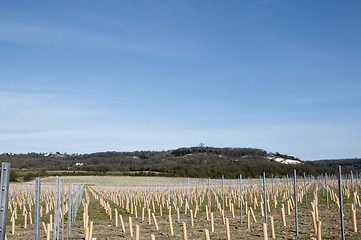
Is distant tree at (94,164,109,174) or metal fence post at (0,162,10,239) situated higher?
metal fence post at (0,162,10,239)

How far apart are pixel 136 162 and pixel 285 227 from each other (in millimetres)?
81421

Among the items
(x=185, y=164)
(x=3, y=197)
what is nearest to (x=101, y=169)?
(x=185, y=164)

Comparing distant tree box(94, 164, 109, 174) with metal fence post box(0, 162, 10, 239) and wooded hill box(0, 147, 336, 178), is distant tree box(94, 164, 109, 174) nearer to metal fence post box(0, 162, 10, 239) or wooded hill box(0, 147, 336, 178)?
wooded hill box(0, 147, 336, 178)

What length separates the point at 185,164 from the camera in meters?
70.4

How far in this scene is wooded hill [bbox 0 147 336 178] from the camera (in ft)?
208

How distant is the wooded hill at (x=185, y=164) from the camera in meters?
63.5

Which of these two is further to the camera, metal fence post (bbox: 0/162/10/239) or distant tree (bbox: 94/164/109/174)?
distant tree (bbox: 94/164/109/174)

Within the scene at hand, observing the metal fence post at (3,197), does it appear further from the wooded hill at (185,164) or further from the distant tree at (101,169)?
the distant tree at (101,169)

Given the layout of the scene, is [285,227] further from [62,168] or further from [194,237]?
[62,168]

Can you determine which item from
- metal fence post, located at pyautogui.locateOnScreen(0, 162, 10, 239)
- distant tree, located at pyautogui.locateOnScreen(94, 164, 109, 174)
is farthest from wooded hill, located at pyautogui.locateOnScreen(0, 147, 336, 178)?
metal fence post, located at pyautogui.locateOnScreen(0, 162, 10, 239)

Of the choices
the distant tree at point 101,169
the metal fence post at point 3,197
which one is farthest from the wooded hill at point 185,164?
the metal fence post at point 3,197

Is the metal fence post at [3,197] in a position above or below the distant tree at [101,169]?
above

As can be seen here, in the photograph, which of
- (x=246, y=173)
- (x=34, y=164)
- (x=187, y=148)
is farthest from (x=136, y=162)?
(x=246, y=173)

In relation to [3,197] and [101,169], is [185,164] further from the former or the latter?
[3,197]
